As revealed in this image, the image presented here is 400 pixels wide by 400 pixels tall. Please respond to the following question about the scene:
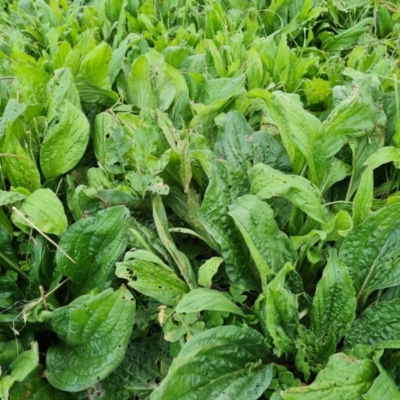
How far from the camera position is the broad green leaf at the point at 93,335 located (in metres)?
1.49

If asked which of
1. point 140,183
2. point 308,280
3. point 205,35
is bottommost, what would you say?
point 308,280

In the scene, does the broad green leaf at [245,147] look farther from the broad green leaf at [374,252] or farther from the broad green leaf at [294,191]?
the broad green leaf at [374,252]

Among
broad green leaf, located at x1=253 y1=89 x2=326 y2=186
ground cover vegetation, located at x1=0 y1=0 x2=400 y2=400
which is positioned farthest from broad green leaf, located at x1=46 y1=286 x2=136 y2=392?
broad green leaf, located at x1=253 y1=89 x2=326 y2=186

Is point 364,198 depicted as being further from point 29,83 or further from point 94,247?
point 29,83

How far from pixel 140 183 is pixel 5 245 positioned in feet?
1.67

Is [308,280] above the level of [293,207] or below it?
below

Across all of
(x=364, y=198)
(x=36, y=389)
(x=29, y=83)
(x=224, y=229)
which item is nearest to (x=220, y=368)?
(x=224, y=229)

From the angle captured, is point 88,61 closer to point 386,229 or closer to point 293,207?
point 293,207

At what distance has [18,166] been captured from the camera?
181 centimetres

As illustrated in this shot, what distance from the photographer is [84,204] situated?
5.85 ft

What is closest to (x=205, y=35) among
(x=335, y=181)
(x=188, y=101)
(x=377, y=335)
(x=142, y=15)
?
(x=142, y=15)

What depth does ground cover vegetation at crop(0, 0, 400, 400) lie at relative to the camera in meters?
1.48

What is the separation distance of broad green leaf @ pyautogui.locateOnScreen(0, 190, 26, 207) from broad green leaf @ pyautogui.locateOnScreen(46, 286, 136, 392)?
0.39 metres

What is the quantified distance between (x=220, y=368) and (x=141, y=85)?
4.07 feet
